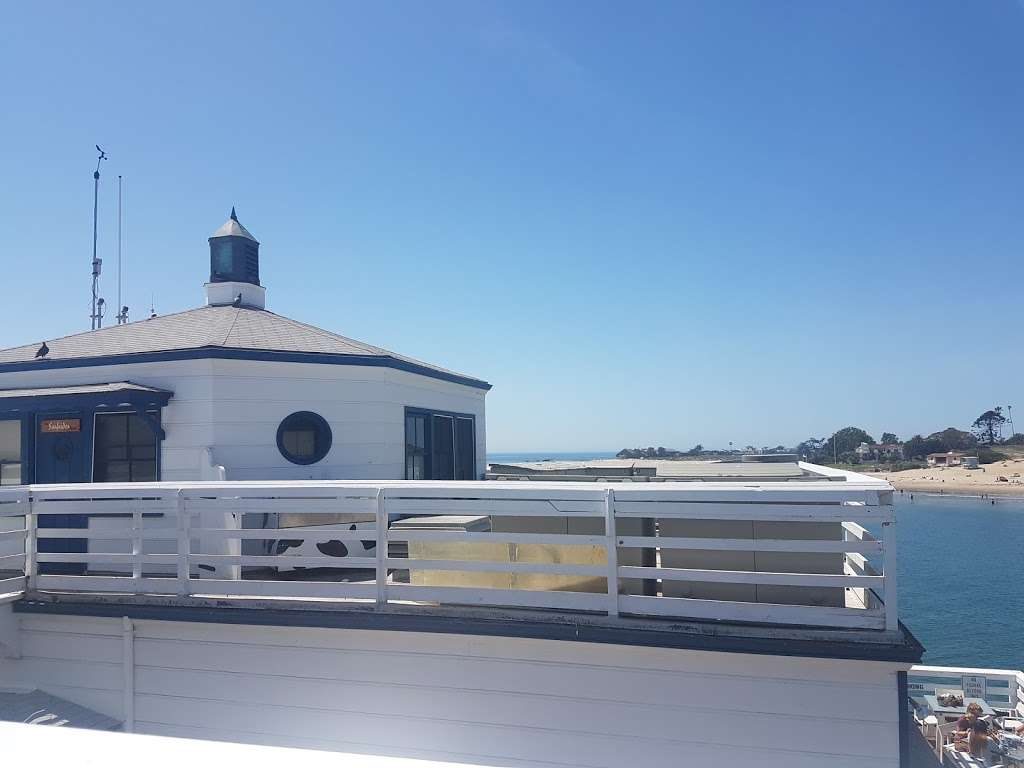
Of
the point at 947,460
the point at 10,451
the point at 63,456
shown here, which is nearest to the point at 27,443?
the point at 10,451

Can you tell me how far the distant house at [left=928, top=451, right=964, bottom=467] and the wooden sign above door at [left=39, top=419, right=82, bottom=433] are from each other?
136 meters

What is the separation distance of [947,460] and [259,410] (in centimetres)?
13724

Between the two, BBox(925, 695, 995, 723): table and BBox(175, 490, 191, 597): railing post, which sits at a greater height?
BBox(175, 490, 191, 597): railing post

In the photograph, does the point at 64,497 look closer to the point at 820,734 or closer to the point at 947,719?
the point at 820,734

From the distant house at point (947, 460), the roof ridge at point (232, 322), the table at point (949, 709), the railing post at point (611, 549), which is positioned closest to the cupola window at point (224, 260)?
the roof ridge at point (232, 322)

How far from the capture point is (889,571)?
4.12m

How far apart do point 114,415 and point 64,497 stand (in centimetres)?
267

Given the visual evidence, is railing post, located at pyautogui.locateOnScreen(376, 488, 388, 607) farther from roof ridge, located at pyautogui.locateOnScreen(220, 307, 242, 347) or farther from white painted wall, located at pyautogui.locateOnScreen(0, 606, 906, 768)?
roof ridge, located at pyautogui.locateOnScreen(220, 307, 242, 347)

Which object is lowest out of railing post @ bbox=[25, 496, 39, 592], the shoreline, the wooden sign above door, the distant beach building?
the shoreline

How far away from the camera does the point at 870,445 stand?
137750mm

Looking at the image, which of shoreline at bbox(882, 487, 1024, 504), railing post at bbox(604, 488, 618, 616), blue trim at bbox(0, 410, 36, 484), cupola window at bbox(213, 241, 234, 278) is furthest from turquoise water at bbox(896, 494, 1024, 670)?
shoreline at bbox(882, 487, 1024, 504)

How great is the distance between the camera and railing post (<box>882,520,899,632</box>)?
409 cm

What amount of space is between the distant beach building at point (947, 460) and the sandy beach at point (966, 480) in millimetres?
3991

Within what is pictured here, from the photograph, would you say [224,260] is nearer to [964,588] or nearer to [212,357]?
[212,357]
